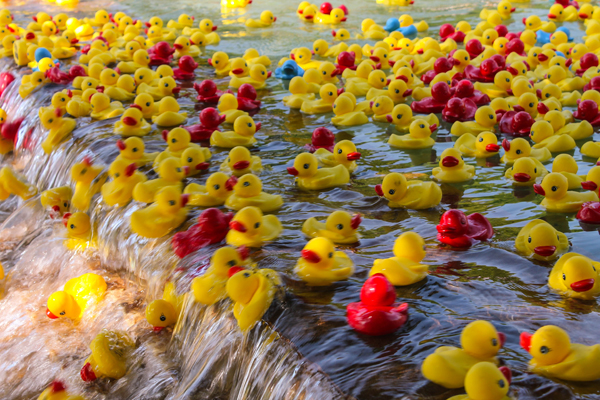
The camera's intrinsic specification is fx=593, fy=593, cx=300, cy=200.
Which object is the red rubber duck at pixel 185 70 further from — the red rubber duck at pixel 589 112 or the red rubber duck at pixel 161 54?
the red rubber duck at pixel 589 112

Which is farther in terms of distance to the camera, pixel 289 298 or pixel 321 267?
pixel 321 267

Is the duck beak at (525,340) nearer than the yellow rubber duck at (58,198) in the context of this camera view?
Yes

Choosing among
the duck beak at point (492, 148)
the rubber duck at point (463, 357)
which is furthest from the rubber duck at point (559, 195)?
the rubber duck at point (463, 357)

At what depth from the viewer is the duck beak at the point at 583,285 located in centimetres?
271

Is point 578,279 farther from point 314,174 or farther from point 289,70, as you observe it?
point 289,70

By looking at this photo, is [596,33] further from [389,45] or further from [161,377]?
[161,377]

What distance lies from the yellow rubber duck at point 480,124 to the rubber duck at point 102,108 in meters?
3.21

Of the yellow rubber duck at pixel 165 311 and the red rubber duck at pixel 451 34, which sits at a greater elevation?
the red rubber duck at pixel 451 34

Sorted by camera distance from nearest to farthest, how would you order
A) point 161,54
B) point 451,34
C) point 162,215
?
point 162,215
point 161,54
point 451,34

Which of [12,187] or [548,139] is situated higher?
[548,139]

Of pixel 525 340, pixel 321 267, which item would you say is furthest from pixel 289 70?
pixel 525 340

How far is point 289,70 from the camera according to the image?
23.1 feet

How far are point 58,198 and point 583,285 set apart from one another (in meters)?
4.24

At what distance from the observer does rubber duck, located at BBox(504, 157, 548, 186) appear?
4129 mm
